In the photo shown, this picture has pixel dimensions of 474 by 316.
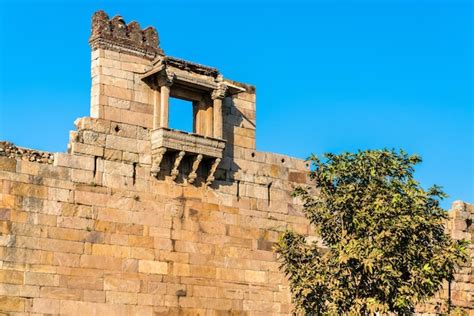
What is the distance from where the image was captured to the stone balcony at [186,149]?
25.6 m

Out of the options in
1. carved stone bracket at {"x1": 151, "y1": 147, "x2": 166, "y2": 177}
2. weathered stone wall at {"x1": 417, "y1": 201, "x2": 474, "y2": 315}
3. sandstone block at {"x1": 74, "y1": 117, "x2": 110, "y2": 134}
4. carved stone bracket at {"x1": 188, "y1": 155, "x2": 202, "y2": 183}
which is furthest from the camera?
weathered stone wall at {"x1": 417, "y1": 201, "x2": 474, "y2": 315}

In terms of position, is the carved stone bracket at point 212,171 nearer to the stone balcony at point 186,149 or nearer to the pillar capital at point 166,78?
the stone balcony at point 186,149

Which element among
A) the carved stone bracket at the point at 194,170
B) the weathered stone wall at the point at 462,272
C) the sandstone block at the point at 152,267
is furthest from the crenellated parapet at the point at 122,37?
the weathered stone wall at the point at 462,272

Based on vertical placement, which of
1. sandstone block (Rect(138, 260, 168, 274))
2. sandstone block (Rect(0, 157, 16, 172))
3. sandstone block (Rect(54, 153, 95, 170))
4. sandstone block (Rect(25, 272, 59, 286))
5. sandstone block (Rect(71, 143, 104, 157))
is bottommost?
sandstone block (Rect(25, 272, 59, 286))

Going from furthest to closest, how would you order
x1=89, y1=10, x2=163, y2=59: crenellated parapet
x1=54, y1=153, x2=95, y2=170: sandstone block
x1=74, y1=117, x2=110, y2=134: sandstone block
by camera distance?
x1=89, y1=10, x2=163, y2=59: crenellated parapet → x1=74, y1=117, x2=110, y2=134: sandstone block → x1=54, y1=153, x2=95, y2=170: sandstone block

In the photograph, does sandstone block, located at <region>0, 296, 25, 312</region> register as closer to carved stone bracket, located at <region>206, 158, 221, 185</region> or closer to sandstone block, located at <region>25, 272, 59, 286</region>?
sandstone block, located at <region>25, 272, 59, 286</region>

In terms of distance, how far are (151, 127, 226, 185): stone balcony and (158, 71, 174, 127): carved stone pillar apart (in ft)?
0.98

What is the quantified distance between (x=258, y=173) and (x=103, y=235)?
5351 millimetres

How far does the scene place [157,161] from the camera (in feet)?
84.3

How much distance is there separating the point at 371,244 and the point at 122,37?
8.40 meters

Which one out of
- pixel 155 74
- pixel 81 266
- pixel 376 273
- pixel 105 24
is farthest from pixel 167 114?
pixel 376 273

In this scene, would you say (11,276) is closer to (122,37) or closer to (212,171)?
(212,171)

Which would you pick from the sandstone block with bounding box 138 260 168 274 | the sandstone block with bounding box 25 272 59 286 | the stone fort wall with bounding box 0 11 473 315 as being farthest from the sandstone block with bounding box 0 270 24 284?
the sandstone block with bounding box 138 260 168 274

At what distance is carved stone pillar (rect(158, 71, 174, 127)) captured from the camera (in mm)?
25828
